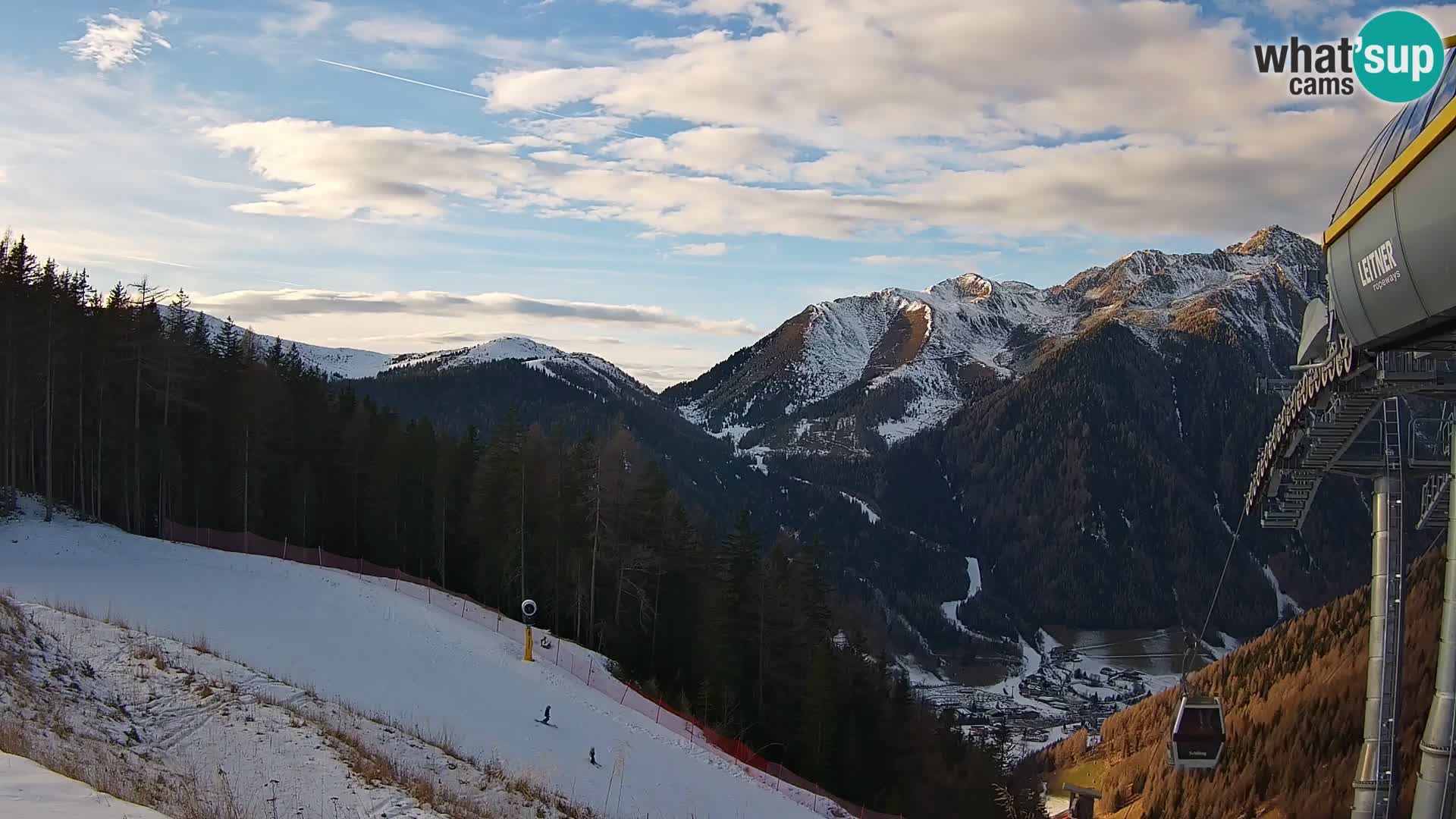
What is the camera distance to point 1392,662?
1515 centimetres

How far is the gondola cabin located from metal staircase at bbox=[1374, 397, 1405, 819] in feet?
9.22

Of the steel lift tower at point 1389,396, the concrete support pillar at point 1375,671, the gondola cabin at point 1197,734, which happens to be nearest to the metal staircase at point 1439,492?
the steel lift tower at point 1389,396

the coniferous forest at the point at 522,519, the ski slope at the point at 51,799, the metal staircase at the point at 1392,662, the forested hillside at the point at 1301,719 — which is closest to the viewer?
the ski slope at the point at 51,799

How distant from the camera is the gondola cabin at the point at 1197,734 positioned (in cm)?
1766

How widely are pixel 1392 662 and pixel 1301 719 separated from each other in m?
4.49

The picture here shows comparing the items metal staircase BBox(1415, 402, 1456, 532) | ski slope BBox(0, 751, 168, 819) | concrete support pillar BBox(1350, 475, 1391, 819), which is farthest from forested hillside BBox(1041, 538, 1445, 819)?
ski slope BBox(0, 751, 168, 819)

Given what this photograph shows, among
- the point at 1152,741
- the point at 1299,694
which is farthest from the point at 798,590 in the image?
the point at 1299,694


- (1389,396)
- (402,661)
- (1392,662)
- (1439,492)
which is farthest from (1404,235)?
(402,661)

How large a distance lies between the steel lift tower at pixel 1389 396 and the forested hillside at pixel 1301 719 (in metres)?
1.96

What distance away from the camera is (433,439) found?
5719 centimetres

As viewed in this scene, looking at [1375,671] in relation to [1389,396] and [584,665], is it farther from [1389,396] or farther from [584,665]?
[584,665]

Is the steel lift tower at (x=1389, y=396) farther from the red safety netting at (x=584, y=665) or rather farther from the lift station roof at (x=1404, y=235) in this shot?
the red safety netting at (x=584, y=665)

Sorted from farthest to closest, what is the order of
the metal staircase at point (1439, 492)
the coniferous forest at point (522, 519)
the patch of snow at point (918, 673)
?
1. the patch of snow at point (918, 673)
2. the coniferous forest at point (522, 519)
3. the metal staircase at point (1439, 492)

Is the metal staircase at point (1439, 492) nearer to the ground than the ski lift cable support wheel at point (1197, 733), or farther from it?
farther from it
